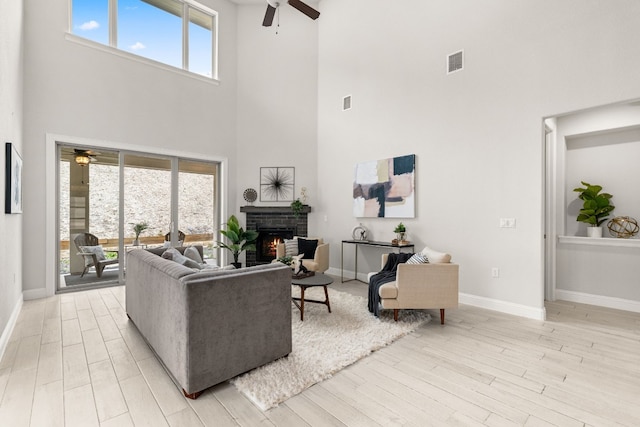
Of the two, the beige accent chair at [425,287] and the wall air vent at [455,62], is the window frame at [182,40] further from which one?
the beige accent chair at [425,287]

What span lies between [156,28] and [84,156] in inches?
105

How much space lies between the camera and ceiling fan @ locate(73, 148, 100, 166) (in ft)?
15.8

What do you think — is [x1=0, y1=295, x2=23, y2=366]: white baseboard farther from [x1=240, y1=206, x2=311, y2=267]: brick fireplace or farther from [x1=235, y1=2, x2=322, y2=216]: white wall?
[x1=235, y1=2, x2=322, y2=216]: white wall

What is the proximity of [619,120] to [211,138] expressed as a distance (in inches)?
249

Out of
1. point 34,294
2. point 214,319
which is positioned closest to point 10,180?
point 34,294

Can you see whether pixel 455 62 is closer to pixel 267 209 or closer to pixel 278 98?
pixel 278 98

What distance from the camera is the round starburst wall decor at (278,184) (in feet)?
21.3

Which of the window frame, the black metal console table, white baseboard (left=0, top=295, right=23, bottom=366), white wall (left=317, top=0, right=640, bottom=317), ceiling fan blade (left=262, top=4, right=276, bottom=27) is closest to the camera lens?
white baseboard (left=0, top=295, right=23, bottom=366)

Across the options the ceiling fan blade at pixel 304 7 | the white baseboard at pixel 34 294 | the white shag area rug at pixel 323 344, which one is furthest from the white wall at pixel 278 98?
the white baseboard at pixel 34 294

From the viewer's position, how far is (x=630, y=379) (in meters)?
2.29

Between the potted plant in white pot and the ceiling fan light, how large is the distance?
283 inches

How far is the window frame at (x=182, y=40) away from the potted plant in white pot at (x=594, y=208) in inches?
253

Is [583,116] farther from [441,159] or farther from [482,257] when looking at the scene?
[482,257]

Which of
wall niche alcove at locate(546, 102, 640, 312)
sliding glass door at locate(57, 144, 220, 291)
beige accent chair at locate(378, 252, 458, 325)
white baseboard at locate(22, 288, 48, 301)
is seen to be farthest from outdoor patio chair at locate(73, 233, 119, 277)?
wall niche alcove at locate(546, 102, 640, 312)
